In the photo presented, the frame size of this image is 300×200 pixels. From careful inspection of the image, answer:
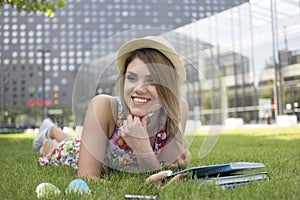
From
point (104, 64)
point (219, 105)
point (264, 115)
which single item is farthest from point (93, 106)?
point (264, 115)

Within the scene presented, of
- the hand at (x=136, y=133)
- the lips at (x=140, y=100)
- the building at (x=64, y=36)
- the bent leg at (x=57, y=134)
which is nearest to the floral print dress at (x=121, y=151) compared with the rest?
the hand at (x=136, y=133)

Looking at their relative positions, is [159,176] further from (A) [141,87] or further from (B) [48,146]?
(B) [48,146]

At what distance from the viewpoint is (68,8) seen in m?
59.4

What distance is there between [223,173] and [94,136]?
0.63 metres

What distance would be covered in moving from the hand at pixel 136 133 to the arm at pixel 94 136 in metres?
0.12

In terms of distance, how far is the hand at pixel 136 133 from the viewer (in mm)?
1659

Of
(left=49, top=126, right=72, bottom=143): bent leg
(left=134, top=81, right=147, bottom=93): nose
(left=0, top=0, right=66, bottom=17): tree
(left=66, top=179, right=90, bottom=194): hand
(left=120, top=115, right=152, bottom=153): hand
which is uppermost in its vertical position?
(left=0, top=0, right=66, bottom=17): tree

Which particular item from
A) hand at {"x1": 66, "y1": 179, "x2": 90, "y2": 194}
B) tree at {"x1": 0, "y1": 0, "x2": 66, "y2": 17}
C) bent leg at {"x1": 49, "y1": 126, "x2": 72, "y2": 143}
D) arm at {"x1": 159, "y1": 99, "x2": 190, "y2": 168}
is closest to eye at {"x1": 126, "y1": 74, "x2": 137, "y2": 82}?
arm at {"x1": 159, "y1": 99, "x2": 190, "y2": 168}

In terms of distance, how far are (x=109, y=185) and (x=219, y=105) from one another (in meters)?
0.67

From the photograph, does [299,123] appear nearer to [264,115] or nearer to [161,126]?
[264,115]

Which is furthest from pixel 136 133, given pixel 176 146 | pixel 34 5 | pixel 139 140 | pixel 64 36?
pixel 64 36

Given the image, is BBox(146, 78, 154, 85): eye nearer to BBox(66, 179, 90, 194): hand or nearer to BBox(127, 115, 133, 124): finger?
BBox(127, 115, 133, 124): finger

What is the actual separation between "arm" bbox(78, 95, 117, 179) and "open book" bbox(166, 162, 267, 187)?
Answer: 41cm

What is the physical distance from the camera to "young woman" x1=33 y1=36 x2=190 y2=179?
5.23 ft
